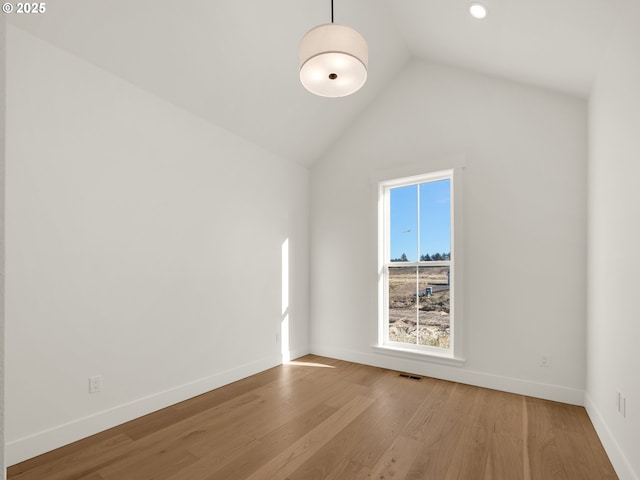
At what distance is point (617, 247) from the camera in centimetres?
212

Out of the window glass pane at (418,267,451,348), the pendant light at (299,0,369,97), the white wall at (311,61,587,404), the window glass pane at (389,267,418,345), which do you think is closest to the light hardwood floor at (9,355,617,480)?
the white wall at (311,61,587,404)

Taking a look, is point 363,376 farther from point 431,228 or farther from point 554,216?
point 554,216

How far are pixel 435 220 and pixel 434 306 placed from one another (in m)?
0.97

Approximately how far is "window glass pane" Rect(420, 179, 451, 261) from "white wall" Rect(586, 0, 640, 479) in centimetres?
129

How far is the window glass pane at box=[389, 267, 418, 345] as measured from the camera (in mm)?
4027

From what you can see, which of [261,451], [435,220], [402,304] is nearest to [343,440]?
[261,451]

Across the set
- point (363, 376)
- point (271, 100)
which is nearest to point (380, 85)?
point (271, 100)

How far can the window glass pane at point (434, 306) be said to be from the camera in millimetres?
3777

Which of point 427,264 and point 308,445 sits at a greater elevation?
point 427,264

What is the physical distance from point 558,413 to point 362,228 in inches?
103

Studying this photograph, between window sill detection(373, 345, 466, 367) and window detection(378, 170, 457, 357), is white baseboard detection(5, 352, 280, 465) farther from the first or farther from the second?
window detection(378, 170, 457, 357)

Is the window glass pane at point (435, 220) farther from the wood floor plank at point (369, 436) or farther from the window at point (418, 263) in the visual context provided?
the wood floor plank at point (369, 436)

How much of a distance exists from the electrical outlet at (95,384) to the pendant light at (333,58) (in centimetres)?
256

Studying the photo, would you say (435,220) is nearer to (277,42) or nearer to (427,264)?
(427,264)
